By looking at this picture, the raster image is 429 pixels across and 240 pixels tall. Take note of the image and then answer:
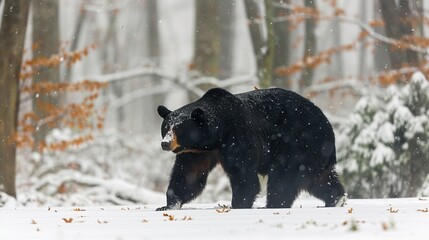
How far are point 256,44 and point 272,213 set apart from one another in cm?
1200

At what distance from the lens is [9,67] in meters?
12.8

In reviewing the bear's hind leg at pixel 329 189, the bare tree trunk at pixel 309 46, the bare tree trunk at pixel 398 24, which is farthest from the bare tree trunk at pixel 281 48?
Answer: the bear's hind leg at pixel 329 189

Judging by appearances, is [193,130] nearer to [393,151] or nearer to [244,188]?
[244,188]

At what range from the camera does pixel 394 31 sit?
1872 centimetres

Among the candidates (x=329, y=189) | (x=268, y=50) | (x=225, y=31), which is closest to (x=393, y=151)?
(x=329, y=189)

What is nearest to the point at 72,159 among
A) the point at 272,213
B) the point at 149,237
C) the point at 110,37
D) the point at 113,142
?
the point at 113,142

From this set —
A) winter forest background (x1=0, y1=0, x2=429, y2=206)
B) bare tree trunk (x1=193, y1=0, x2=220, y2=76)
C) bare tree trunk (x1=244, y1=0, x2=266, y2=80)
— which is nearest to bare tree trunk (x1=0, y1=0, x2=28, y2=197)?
winter forest background (x1=0, y1=0, x2=429, y2=206)

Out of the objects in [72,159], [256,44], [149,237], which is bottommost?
[72,159]

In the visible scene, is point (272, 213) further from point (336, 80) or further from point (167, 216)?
point (336, 80)

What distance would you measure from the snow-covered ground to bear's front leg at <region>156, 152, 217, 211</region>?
1092 millimetres

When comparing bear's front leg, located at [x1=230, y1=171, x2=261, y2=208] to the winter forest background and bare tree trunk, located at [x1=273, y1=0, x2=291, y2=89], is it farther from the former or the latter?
bare tree trunk, located at [x1=273, y1=0, x2=291, y2=89]

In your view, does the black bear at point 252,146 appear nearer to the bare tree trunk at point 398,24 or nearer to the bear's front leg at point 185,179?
the bear's front leg at point 185,179

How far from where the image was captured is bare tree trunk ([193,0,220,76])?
66.8 ft

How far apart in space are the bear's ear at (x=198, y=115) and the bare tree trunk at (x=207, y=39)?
1149 centimetres
